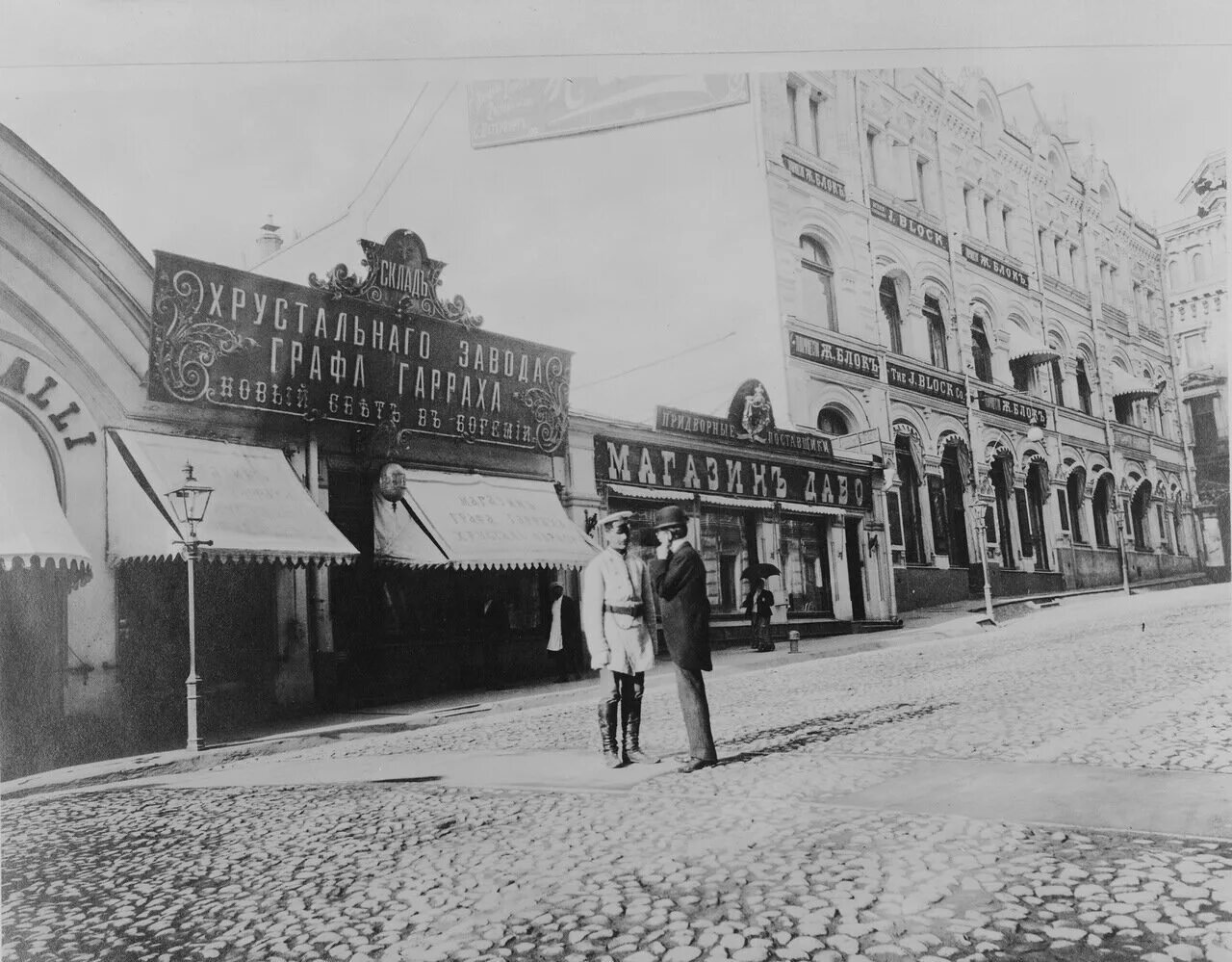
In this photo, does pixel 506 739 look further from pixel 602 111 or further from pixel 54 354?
pixel 602 111

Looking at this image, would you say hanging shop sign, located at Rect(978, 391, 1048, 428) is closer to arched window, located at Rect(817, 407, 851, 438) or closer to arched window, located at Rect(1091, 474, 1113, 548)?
arched window, located at Rect(1091, 474, 1113, 548)

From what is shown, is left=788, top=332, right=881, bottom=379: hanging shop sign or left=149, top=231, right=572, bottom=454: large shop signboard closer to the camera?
left=149, top=231, right=572, bottom=454: large shop signboard

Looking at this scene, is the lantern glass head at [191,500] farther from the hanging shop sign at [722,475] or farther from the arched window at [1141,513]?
the arched window at [1141,513]

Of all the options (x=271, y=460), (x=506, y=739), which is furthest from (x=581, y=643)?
(x=271, y=460)

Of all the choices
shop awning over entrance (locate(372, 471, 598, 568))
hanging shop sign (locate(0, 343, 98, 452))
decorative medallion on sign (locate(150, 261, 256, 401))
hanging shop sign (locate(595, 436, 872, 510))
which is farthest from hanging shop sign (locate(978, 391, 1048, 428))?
hanging shop sign (locate(0, 343, 98, 452))

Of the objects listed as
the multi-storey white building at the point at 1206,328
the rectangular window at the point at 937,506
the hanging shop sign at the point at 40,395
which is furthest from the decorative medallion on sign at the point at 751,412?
the hanging shop sign at the point at 40,395

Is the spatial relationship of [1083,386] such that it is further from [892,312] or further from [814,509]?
[814,509]
